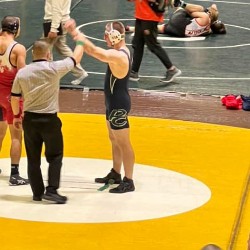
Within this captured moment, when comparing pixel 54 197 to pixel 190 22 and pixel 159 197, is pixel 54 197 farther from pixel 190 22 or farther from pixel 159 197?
pixel 190 22

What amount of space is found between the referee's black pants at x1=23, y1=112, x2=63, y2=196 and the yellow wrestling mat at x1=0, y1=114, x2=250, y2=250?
0.25m

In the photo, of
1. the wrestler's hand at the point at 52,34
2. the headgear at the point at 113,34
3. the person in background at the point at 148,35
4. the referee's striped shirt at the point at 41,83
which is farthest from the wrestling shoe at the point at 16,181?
the person in background at the point at 148,35

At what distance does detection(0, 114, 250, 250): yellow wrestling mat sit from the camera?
334 inches

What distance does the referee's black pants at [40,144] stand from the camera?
9125 mm

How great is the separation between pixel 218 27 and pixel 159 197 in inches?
334

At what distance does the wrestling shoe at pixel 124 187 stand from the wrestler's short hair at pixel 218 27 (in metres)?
8.29

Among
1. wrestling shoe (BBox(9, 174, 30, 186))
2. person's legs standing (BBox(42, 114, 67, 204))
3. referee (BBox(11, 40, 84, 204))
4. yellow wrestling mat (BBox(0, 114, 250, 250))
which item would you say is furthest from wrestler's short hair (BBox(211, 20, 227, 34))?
person's legs standing (BBox(42, 114, 67, 204))

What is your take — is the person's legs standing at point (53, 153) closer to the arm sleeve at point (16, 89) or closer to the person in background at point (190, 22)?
the arm sleeve at point (16, 89)

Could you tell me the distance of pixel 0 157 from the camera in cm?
1095

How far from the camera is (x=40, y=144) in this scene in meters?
9.30

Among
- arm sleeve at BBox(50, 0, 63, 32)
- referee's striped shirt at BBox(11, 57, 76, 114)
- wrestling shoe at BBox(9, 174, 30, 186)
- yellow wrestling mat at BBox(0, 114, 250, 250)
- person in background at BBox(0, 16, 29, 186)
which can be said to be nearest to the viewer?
yellow wrestling mat at BBox(0, 114, 250, 250)

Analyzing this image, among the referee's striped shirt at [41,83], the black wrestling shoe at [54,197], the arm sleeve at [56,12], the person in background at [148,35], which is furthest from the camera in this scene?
the person in background at [148,35]

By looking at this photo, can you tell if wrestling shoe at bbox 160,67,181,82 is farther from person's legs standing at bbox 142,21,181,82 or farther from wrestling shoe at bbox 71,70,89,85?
wrestling shoe at bbox 71,70,89,85

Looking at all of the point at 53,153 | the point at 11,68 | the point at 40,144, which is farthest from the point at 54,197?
the point at 11,68
